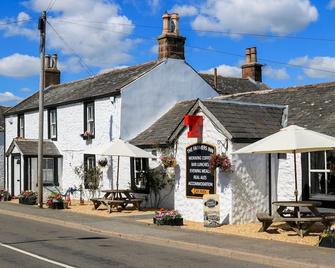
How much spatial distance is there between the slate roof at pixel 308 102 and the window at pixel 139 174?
5.15 meters

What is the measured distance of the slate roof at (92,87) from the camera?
25.3m

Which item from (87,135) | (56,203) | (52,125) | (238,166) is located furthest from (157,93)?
(238,166)

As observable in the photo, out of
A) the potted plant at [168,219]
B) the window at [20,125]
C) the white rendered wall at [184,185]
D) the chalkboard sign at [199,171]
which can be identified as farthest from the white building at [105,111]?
the potted plant at [168,219]

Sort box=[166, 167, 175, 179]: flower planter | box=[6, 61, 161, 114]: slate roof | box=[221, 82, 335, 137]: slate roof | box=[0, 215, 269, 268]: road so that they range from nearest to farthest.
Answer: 1. box=[0, 215, 269, 268]: road
2. box=[221, 82, 335, 137]: slate roof
3. box=[166, 167, 175, 179]: flower planter
4. box=[6, 61, 161, 114]: slate roof

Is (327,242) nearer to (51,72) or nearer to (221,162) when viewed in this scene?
(221,162)

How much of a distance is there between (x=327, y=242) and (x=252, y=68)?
985 inches

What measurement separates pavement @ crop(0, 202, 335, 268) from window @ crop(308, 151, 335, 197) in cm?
453

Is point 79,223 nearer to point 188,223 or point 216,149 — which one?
point 188,223

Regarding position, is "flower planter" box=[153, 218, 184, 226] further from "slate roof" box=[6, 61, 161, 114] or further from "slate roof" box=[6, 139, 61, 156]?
"slate roof" box=[6, 139, 61, 156]

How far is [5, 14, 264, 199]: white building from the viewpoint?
24391 millimetres

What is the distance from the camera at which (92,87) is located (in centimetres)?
2784

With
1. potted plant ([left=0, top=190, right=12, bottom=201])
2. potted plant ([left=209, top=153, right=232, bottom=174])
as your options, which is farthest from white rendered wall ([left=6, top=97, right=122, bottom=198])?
potted plant ([left=209, top=153, right=232, bottom=174])

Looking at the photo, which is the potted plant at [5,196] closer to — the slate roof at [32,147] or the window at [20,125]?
the slate roof at [32,147]

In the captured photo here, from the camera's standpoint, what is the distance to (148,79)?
2506cm
